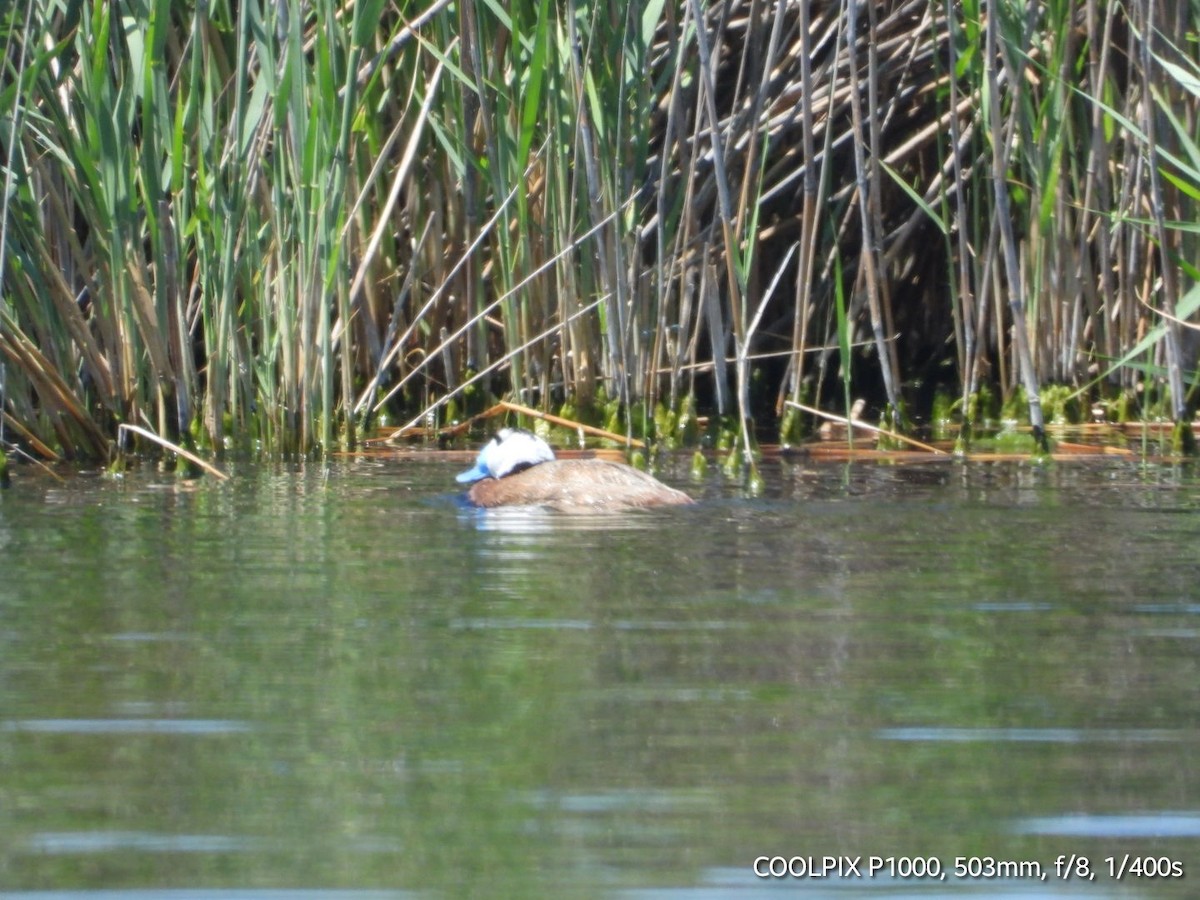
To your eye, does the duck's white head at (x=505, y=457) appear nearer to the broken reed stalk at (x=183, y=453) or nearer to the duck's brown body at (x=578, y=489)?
the duck's brown body at (x=578, y=489)

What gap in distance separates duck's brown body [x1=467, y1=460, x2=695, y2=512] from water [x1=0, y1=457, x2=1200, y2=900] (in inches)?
20.4

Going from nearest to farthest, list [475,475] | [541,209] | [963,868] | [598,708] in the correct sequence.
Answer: [963,868] → [598,708] → [475,475] → [541,209]

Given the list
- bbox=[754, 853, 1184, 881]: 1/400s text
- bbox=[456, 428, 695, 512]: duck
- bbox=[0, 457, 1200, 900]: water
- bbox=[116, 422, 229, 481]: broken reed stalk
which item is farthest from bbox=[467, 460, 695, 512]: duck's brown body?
bbox=[754, 853, 1184, 881]: 1/400s text

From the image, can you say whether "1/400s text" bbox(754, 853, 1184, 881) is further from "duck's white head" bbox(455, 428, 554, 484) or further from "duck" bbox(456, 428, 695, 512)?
"duck's white head" bbox(455, 428, 554, 484)

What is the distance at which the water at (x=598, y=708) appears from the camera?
256 centimetres

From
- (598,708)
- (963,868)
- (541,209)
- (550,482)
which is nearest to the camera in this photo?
(963,868)

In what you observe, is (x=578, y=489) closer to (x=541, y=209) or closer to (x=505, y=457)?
(x=505, y=457)

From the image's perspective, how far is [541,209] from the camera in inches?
317

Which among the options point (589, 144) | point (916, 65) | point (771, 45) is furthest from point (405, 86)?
point (916, 65)

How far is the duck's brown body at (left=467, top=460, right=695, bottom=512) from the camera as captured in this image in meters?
5.96

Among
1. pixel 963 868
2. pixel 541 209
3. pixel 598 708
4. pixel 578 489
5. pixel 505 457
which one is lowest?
pixel 963 868

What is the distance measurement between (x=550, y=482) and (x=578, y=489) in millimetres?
251

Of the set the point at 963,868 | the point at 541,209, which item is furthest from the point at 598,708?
the point at 541,209

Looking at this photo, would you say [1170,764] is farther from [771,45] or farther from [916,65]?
[916,65]
